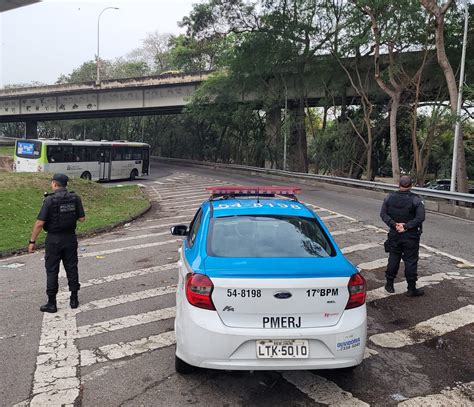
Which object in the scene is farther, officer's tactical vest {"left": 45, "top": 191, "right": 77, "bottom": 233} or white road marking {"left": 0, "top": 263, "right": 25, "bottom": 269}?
white road marking {"left": 0, "top": 263, "right": 25, "bottom": 269}

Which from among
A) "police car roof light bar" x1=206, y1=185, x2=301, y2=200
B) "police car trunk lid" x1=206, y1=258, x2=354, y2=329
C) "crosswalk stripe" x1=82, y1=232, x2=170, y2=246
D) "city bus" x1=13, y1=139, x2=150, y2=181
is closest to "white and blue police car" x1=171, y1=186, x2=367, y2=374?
"police car trunk lid" x1=206, y1=258, x2=354, y2=329

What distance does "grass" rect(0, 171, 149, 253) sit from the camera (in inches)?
450

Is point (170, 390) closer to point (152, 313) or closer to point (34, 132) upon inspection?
point (152, 313)

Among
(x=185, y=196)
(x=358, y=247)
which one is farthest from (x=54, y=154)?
(x=358, y=247)

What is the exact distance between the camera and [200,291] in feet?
12.5

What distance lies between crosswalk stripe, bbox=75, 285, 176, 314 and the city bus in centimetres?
2132

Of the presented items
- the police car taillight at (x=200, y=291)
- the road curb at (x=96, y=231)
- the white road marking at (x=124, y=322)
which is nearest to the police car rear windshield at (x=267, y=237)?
the police car taillight at (x=200, y=291)

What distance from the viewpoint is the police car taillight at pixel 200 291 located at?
3.77 metres

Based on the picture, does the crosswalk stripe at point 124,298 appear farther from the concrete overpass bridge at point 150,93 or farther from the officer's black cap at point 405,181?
the concrete overpass bridge at point 150,93

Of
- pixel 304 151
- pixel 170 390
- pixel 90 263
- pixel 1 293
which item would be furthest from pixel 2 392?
pixel 304 151

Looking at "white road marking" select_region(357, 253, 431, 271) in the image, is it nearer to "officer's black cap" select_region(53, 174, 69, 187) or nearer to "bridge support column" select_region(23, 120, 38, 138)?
"officer's black cap" select_region(53, 174, 69, 187)

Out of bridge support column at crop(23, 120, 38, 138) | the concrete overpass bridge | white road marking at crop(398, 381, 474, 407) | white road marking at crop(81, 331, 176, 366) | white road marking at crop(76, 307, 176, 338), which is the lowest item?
white road marking at crop(76, 307, 176, 338)

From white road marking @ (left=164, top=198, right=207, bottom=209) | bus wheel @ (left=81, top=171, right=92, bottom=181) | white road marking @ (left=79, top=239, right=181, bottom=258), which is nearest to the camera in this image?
white road marking @ (left=79, top=239, right=181, bottom=258)

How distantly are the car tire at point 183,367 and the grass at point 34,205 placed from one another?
7.04m
